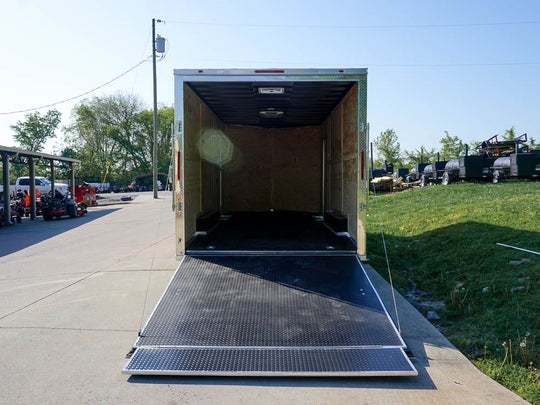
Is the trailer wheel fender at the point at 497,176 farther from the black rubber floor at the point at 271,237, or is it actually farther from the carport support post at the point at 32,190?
the carport support post at the point at 32,190

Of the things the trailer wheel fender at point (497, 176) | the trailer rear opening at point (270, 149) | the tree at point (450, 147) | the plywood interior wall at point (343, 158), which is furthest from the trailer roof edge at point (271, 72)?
the tree at point (450, 147)

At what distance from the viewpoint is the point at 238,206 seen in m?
11.2

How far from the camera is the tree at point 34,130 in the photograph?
5984cm

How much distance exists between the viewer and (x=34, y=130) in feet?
198

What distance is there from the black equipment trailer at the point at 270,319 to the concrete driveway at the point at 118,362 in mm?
113

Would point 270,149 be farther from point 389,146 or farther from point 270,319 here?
point 389,146

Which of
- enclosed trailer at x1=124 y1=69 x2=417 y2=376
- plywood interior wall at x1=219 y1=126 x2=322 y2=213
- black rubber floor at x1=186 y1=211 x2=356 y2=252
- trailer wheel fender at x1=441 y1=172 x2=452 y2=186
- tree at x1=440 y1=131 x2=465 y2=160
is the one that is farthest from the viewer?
tree at x1=440 y1=131 x2=465 y2=160

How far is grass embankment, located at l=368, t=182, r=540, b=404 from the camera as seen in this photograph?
12.4 ft

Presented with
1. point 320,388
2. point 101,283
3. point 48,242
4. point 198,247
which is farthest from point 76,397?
point 48,242

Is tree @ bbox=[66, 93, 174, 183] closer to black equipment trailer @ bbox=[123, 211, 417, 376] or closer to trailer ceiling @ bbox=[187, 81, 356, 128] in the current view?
trailer ceiling @ bbox=[187, 81, 356, 128]

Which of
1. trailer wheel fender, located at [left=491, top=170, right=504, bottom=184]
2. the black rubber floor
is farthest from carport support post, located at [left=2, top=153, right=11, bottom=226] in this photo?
trailer wheel fender, located at [left=491, top=170, right=504, bottom=184]

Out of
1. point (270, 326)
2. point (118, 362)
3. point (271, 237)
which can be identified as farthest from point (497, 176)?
point (118, 362)

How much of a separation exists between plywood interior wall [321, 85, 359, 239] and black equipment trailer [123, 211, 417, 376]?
3.67 feet

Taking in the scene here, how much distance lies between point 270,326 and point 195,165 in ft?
12.8
